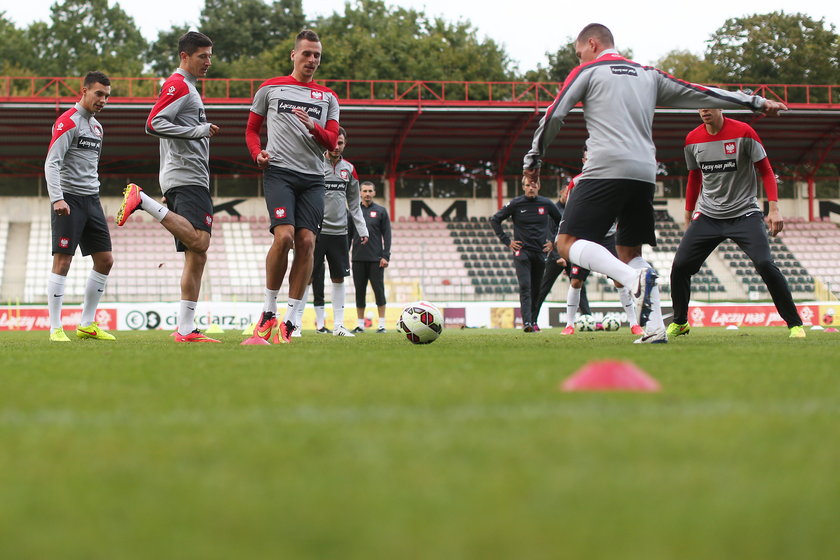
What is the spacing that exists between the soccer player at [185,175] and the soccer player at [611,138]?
111 inches

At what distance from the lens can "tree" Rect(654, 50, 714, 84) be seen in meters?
51.5

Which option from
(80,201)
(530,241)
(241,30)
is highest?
(241,30)

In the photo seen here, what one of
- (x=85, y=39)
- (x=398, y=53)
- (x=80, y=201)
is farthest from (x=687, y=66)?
(x=80, y=201)

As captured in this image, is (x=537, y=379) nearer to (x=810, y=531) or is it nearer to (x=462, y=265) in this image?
(x=810, y=531)

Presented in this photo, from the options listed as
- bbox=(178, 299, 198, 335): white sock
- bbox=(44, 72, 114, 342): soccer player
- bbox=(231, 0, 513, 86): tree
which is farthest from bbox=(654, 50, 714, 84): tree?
bbox=(178, 299, 198, 335): white sock

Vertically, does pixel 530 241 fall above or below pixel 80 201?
above

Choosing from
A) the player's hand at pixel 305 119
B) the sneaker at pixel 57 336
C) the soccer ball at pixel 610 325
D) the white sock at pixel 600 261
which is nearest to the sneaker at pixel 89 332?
the sneaker at pixel 57 336

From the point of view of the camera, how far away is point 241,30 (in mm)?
60062

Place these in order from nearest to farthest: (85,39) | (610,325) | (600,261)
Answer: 1. (600,261)
2. (610,325)
3. (85,39)

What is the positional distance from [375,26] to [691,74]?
783 inches

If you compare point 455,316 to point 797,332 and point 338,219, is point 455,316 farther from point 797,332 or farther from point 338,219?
point 797,332

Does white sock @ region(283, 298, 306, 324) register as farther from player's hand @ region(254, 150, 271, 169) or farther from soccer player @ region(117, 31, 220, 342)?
player's hand @ region(254, 150, 271, 169)

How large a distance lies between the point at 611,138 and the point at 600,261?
0.92 meters

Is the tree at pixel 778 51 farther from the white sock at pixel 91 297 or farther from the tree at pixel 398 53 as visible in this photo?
the white sock at pixel 91 297
